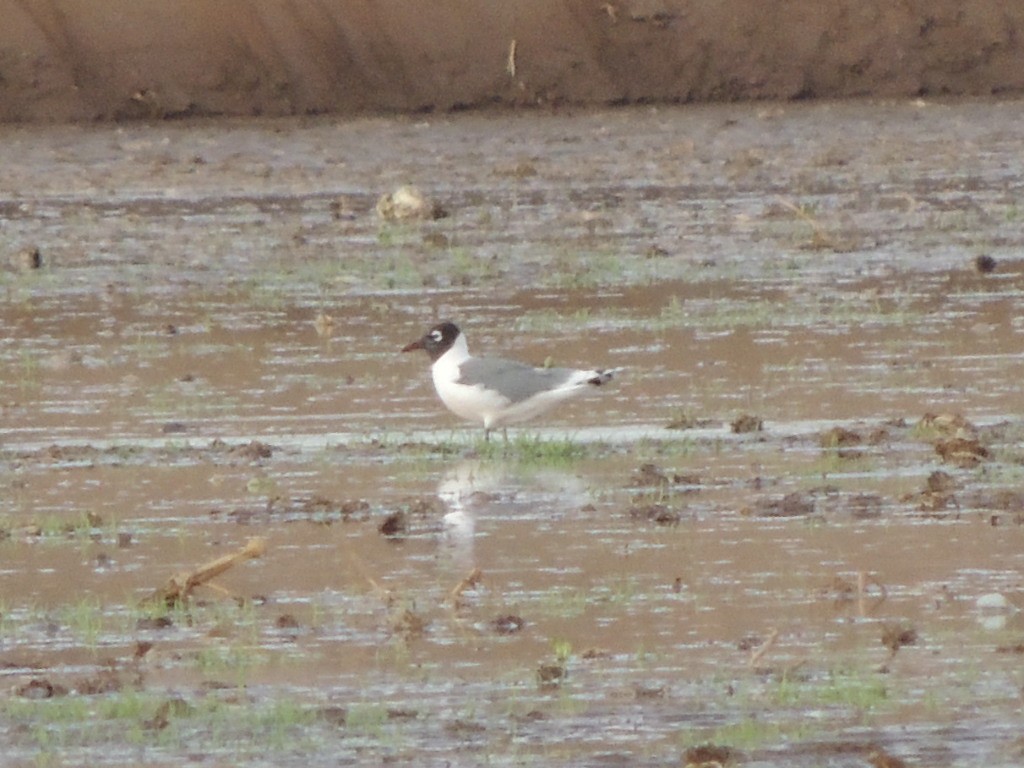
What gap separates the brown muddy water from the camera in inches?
251

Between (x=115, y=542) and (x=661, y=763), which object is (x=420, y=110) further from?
(x=661, y=763)

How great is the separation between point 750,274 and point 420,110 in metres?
8.86

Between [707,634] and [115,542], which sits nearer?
[707,634]

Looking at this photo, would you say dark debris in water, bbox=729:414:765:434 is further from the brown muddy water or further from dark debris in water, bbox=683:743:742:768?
dark debris in water, bbox=683:743:742:768

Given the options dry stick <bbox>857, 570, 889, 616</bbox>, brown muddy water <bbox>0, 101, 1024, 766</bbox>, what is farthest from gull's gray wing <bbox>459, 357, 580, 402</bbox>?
dry stick <bbox>857, 570, 889, 616</bbox>

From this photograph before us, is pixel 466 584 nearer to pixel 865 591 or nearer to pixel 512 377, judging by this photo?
pixel 865 591

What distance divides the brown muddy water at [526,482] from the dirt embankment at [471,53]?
423 centimetres

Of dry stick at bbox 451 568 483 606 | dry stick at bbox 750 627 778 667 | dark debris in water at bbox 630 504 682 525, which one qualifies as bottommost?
dry stick at bbox 750 627 778 667

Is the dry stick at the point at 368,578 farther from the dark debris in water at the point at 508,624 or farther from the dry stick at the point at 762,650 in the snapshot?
the dry stick at the point at 762,650

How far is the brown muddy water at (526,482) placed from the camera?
638cm

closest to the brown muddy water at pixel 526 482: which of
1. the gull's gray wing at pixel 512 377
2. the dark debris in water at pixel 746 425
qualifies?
the dark debris in water at pixel 746 425

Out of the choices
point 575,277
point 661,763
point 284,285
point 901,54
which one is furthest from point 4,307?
point 901,54

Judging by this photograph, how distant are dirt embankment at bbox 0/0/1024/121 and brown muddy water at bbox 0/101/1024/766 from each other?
4.23 m

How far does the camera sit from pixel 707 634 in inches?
279
